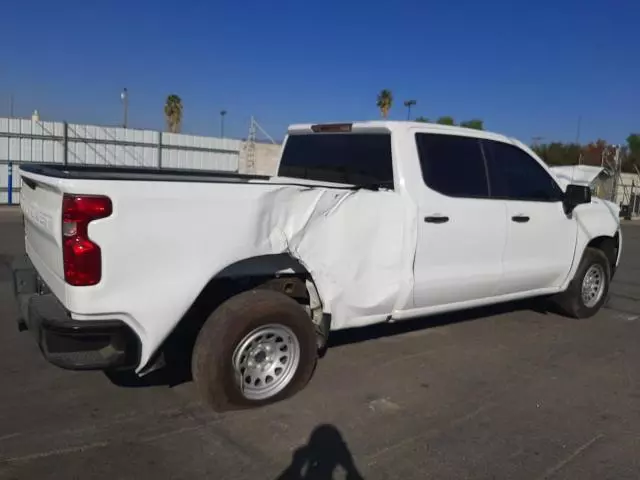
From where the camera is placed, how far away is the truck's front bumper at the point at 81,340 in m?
3.30

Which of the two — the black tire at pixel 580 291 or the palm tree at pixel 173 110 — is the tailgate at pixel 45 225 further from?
the palm tree at pixel 173 110

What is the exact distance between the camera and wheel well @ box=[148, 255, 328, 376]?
3.93 m

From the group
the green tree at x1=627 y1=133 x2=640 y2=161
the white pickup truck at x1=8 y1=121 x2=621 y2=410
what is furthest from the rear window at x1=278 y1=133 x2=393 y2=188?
the green tree at x1=627 y1=133 x2=640 y2=161

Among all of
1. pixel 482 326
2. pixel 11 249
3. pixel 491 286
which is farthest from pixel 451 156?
pixel 11 249

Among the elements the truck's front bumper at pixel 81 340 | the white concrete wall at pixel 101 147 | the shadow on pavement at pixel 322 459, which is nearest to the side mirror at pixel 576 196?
the shadow on pavement at pixel 322 459

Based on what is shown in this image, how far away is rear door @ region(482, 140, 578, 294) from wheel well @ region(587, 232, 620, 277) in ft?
2.72

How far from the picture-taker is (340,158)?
535 centimetres

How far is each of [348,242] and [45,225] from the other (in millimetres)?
1974

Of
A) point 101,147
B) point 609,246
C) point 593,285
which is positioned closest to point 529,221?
point 593,285

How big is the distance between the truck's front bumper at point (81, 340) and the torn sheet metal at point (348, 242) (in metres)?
1.01

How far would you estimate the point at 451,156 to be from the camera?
5160 millimetres

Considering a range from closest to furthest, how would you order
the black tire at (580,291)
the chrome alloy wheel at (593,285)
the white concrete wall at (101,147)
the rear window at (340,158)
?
the rear window at (340,158) → the black tire at (580,291) → the chrome alloy wheel at (593,285) → the white concrete wall at (101,147)

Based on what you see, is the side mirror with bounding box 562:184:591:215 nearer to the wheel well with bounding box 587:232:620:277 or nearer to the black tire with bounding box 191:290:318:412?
the wheel well with bounding box 587:232:620:277

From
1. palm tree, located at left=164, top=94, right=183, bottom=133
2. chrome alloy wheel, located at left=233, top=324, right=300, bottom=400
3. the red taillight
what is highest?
palm tree, located at left=164, top=94, right=183, bottom=133
